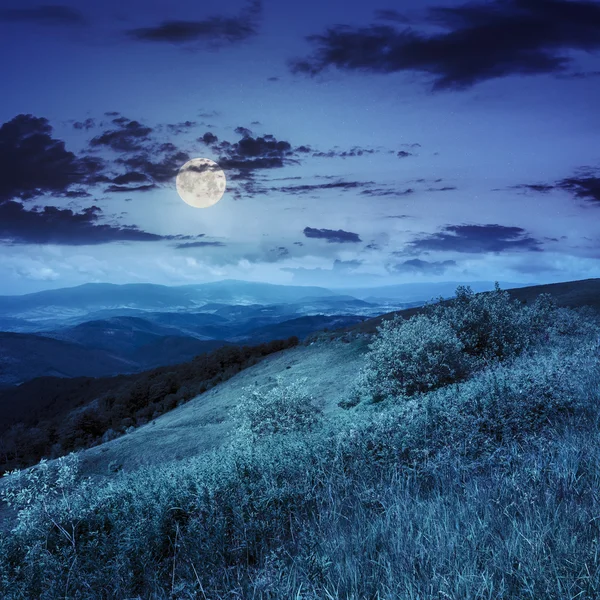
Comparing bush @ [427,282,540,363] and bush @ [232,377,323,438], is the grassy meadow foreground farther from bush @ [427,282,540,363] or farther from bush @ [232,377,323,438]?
A: bush @ [427,282,540,363]

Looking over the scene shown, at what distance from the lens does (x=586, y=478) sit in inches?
172

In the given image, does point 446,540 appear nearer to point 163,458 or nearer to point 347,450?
point 347,450

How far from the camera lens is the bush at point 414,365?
15.4m

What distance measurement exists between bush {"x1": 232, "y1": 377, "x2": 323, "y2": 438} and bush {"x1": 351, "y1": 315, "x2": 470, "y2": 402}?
2543 mm

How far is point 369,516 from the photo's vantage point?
450 cm

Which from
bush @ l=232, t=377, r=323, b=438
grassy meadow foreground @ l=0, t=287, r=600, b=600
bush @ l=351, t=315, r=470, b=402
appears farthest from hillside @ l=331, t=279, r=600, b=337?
grassy meadow foreground @ l=0, t=287, r=600, b=600

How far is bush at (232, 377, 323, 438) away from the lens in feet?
49.4

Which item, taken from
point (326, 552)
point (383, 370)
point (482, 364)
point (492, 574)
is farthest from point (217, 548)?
point (482, 364)

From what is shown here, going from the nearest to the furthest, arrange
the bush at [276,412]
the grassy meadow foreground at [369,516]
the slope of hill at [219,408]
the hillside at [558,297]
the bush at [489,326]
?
the grassy meadow foreground at [369,516], the bush at [276,412], the bush at [489,326], the slope of hill at [219,408], the hillside at [558,297]

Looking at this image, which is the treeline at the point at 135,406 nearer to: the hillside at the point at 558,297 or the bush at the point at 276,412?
the hillside at the point at 558,297

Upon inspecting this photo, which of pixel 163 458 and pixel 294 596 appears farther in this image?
pixel 163 458

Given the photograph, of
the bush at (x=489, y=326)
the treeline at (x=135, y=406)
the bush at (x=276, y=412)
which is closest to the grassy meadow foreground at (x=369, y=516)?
the bush at (x=276, y=412)

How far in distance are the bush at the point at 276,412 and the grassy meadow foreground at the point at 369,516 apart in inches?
271

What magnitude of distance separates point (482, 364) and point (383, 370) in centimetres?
401
